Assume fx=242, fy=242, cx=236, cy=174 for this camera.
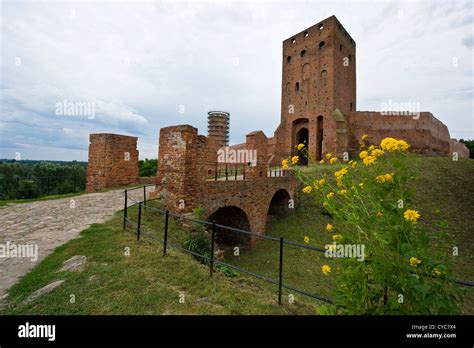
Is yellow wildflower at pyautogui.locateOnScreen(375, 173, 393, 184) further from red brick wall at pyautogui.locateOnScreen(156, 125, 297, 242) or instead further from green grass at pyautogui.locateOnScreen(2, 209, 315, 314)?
red brick wall at pyautogui.locateOnScreen(156, 125, 297, 242)

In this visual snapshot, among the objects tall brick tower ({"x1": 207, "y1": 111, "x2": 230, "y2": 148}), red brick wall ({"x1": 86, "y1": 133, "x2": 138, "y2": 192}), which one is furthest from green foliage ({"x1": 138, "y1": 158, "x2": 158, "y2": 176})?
red brick wall ({"x1": 86, "y1": 133, "x2": 138, "y2": 192})

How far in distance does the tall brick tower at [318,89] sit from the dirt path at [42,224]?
2030cm

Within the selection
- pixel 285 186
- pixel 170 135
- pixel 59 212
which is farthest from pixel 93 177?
pixel 285 186

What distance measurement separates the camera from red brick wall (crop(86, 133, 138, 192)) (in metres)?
12.5

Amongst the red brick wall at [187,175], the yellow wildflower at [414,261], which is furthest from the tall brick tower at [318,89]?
the yellow wildflower at [414,261]

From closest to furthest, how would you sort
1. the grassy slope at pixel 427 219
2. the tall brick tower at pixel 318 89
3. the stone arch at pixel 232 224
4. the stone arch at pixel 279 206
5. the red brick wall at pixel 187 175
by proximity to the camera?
the red brick wall at pixel 187 175 → the grassy slope at pixel 427 219 → the stone arch at pixel 232 224 → the stone arch at pixel 279 206 → the tall brick tower at pixel 318 89

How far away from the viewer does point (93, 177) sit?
12.7 meters

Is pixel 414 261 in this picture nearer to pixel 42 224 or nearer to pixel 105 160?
pixel 42 224

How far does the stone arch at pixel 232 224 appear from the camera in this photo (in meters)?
10.9

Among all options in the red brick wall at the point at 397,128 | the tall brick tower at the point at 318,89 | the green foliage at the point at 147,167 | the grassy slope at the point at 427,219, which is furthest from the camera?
the green foliage at the point at 147,167

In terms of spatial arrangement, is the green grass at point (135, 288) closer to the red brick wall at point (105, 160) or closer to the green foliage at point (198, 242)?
the green foliage at point (198, 242)

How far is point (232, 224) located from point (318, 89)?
1964 centimetres

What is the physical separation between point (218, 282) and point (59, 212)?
692 centimetres
